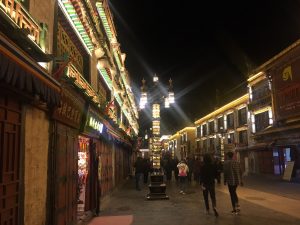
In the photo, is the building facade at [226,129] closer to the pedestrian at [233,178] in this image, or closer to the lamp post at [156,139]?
the lamp post at [156,139]

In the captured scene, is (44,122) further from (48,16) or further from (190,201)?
(190,201)

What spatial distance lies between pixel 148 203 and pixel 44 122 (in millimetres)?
8921

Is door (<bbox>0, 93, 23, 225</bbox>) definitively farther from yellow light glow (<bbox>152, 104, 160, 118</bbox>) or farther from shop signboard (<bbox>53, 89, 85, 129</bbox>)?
yellow light glow (<bbox>152, 104, 160, 118</bbox>)

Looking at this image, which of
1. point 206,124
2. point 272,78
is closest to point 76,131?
point 272,78

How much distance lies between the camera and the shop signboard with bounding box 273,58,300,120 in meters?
23.0

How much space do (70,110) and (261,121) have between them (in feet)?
91.0

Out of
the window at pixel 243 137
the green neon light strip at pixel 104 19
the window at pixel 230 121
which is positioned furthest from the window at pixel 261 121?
the green neon light strip at pixel 104 19

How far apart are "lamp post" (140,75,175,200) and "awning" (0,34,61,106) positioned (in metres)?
10.8

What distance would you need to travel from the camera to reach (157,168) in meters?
16.2

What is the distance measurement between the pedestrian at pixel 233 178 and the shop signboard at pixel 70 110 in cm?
535

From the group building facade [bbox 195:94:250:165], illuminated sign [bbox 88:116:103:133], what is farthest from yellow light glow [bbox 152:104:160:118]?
building facade [bbox 195:94:250:165]

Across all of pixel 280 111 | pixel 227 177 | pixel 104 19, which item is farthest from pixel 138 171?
pixel 280 111

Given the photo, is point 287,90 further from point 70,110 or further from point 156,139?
point 70,110

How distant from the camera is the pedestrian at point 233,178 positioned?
36.3ft
